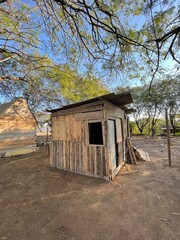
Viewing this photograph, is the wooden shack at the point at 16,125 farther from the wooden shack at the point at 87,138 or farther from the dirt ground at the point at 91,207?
the dirt ground at the point at 91,207

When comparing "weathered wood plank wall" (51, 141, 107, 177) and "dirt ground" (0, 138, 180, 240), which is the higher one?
"weathered wood plank wall" (51, 141, 107, 177)

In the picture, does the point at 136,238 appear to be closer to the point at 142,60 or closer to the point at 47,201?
the point at 47,201

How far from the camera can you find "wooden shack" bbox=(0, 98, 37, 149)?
26.8 feet

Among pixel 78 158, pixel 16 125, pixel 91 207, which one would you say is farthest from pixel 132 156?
pixel 16 125

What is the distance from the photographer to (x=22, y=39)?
4379 mm

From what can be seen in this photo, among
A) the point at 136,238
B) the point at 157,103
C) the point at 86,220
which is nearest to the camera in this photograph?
the point at 136,238

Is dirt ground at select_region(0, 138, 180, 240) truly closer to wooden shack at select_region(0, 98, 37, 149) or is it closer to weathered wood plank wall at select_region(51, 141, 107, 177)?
weathered wood plank wall at select_region(51, 141, 107, 177)

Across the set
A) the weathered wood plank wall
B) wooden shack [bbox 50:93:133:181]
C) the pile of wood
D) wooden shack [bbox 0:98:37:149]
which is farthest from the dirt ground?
wooden shack [bbox 0:98:37:149]

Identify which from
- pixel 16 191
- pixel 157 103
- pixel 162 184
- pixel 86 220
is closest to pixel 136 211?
pixel 86 220

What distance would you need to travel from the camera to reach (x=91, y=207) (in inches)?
106

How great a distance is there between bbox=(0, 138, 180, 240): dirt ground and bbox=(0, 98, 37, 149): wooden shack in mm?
4787

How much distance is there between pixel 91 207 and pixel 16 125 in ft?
27.5

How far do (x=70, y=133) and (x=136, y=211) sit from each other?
330 centimetres

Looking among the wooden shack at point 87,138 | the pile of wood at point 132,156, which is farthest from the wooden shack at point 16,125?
the pile of wood at point 132,156
